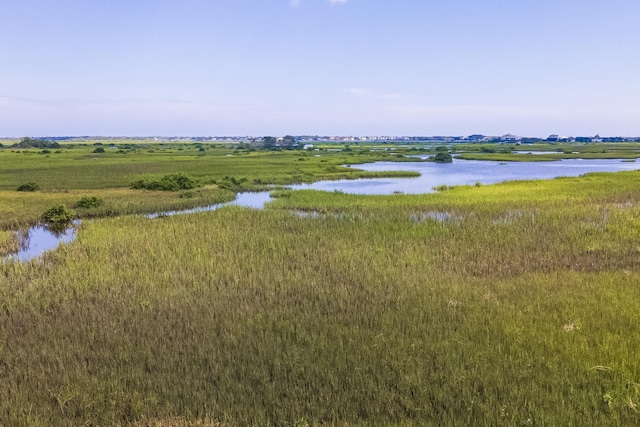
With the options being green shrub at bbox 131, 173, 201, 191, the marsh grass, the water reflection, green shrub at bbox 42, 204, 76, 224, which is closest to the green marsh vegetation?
the marsh grass

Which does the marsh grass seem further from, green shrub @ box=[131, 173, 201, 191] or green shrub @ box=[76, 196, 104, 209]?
green shrub @ box=[131, 173, 201, 191]

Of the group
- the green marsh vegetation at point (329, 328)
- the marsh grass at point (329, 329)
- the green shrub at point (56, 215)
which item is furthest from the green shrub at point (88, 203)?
the marsh grass at point (329, 329)

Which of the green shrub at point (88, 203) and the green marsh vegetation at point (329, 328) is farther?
the green shrub at point (88, 203)

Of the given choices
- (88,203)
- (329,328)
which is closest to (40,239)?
(88,203)

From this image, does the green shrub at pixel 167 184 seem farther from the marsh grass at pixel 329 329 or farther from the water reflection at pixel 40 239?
the marsh grass at pixel 329 329

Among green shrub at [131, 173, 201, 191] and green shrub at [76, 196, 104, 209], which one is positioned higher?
green shrub at [131, 173, 201, 191]

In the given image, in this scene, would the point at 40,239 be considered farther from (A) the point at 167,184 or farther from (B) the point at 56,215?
(A) the point at 167,184
